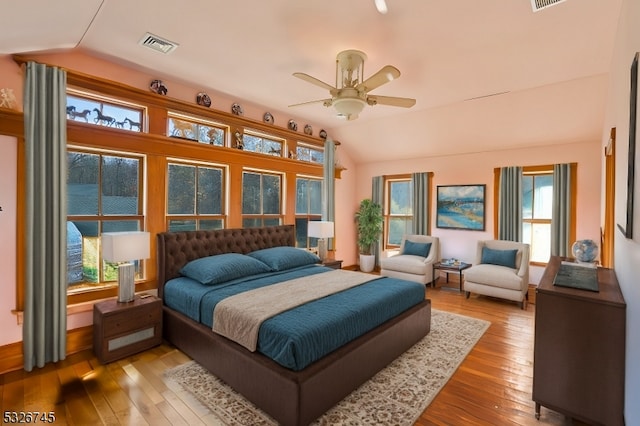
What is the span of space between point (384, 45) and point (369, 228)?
4242mm

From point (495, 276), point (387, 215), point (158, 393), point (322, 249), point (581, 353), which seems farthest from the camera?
point (387, 215)

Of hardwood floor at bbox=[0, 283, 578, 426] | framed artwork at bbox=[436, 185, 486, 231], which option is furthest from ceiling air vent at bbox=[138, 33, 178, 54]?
framed artwork at bbox=[436, 185, 486, 231]

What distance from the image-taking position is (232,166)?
14.2 feet

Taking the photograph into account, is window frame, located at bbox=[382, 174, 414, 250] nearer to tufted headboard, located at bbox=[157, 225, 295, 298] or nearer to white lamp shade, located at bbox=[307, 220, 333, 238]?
white lamp shade, located at bbox=[307, 220, 333, 238]

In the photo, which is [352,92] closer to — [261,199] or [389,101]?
[389,101]

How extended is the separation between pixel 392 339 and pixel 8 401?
118 inches

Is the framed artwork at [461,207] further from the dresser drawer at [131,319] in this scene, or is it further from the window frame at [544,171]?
the dresser drawer at [131,319]

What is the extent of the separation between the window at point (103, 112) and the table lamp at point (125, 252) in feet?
4.05

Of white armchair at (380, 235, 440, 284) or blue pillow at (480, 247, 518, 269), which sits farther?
white armchair at (380, 235, 440, 284)

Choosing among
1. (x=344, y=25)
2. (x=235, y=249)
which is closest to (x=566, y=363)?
(x=344, y=25)

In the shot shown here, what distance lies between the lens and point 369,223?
21.6ft

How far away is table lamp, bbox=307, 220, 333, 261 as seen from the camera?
5.00 m

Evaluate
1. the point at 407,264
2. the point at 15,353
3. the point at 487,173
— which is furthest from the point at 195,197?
the point at 487,173

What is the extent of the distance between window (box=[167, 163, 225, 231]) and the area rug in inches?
72.5
